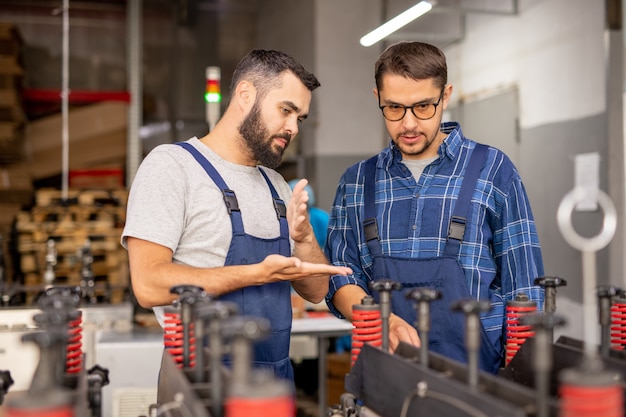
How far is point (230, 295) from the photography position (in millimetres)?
1676

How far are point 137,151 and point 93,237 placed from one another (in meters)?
1.39

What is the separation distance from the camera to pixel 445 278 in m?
1.76

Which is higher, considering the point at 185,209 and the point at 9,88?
the point at 9,88

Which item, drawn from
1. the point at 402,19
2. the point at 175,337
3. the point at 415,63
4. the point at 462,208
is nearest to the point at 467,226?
the point at 462,208

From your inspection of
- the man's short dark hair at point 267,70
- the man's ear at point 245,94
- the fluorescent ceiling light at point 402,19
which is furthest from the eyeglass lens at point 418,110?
the fluorescent ceiling light at point 402,19

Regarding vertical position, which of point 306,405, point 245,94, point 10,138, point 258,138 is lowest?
point 306,405

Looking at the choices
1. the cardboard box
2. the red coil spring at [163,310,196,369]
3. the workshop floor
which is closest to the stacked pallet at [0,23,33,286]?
the cardboard box

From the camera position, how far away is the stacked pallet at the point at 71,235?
525 centimetres

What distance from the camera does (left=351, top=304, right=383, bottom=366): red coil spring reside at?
1.44 metres

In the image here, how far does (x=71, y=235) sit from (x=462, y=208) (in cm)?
419

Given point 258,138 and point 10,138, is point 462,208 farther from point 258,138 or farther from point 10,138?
point 10,138

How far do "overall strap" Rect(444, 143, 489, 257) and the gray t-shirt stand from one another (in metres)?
0.48

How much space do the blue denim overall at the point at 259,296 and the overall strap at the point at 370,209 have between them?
26 cm

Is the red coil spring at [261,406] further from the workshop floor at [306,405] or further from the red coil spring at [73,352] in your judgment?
the workshop floor at [306,405]
